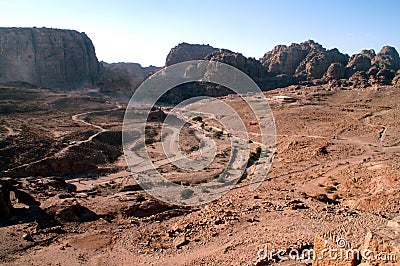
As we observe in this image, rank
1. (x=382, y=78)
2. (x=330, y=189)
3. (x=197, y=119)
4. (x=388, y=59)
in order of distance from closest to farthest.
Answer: (x=330, y=189), (x=197, y=119), (x=382, y=78), (x=388, y=59)

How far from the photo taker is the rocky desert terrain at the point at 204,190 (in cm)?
1112

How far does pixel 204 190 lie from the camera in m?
24.9

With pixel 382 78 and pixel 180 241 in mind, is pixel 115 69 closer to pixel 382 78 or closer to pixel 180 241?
pixel 382 78

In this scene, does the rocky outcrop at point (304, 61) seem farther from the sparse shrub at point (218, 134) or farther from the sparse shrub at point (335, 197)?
A: the sparse shrub at point (335, 197)

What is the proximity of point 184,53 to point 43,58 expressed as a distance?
58525mm

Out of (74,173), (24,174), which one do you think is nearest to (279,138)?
(74,173)

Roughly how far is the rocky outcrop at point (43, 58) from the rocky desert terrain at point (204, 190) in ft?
130

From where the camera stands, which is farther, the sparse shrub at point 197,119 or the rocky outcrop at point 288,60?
the rocky outcrop at point 288,60

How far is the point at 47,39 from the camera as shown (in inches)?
4343

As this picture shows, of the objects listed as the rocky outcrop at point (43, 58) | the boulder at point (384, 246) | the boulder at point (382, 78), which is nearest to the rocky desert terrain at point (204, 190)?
the boulder at point (384, 246)

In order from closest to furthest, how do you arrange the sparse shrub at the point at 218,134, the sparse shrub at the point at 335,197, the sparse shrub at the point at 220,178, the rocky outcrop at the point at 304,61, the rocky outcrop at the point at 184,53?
the sparse shrub at the point at 335,197 < the sparse shrub at the point at 220,178 < the sparse shrub at the point at 218,134 < the rocky outcrop at the point at 304,61 < the rocky outcrop at the point at 184,53

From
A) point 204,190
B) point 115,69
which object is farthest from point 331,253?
point 115,69

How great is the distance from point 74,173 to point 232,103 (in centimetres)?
4816

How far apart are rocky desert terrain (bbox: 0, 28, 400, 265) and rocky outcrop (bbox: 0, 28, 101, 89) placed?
3967 cm
